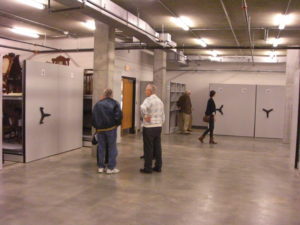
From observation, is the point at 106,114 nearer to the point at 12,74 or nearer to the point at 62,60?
the point at 12,74

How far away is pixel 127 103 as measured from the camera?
10930 mm

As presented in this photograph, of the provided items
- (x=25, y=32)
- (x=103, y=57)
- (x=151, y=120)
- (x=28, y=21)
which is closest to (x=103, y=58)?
(x=103, y=57)

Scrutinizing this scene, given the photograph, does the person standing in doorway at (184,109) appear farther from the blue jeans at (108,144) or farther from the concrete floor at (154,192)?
the blue jeans at (108,144)

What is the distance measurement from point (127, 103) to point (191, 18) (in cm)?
402

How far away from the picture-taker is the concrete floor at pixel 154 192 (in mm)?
3797

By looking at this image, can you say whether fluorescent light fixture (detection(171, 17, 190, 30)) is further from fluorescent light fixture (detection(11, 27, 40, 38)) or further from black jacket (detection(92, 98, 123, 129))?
fluorescent light fixture (detection(11, 27, 40, 38))

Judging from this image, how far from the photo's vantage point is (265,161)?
7.18 m

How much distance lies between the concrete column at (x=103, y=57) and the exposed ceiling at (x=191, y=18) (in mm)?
635

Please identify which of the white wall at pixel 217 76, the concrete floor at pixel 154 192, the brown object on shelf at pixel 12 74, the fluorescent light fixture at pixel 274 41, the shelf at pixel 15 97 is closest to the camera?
the concrete floor at pixel 154 192

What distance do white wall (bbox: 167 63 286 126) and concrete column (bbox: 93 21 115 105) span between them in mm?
8202

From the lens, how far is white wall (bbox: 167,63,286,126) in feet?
46.2

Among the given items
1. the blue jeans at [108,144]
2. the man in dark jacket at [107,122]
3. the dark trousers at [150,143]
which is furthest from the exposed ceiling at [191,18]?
the dark trousers at [150,143]

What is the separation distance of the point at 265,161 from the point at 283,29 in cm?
387

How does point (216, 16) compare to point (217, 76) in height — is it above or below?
above
